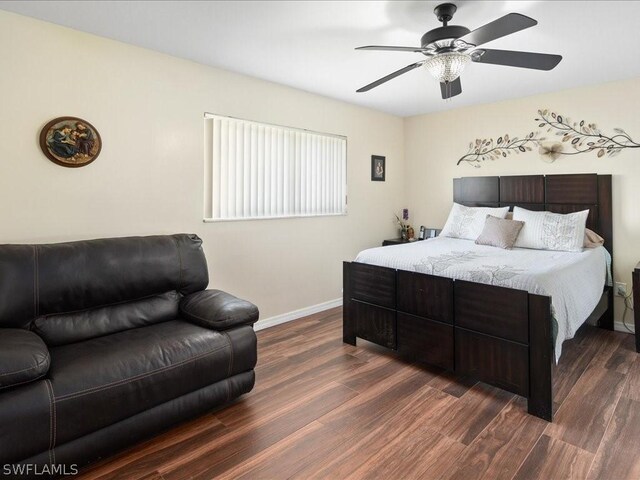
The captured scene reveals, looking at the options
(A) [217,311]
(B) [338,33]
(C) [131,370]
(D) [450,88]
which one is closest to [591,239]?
(D) [450,88]

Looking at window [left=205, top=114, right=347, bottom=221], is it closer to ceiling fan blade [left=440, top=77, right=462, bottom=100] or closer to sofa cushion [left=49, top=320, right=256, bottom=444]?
sofa cushion [left=49, top=320, right=256, bottom=444]

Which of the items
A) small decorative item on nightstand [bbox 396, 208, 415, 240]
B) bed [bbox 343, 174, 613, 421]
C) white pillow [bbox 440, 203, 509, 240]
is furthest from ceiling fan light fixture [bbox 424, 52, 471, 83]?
small decorative item on nightstand [bbox 396, 208, 415, 240]

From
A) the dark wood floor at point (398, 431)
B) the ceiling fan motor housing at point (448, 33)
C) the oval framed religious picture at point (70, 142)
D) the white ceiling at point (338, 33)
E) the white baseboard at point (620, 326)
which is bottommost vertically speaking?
the dark wood floor at point (398, 431)

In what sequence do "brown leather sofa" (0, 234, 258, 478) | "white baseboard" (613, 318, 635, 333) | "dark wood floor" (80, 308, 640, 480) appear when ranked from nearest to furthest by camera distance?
"brown leather sofa" (0, 234, 258, 478) < "dark wood floor" (80, 308, 640, 480) < "white baseboard" (613, 318, 635, 333)

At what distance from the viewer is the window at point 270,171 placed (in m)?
3.27

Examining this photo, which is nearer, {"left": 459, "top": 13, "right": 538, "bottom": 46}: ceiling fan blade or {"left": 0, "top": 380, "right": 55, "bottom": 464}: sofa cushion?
{"left": 0, "top": 380, "right": 55, "bottom": 464}: sofa cushion

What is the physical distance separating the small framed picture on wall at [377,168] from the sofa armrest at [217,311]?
2905 millimetres

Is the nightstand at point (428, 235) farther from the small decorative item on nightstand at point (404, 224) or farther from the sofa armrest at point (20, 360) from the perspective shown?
the sofa armrest at point (20, 360)

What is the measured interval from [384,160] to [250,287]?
101 inches

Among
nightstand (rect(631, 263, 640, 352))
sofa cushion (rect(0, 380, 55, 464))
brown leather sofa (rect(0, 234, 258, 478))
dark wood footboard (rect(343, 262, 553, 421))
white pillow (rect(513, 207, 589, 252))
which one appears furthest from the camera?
white pillow (rect(513, 207, 589, 252))

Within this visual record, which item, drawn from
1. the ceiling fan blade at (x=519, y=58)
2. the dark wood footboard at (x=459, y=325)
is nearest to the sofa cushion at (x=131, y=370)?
the dark wood footboard at (x=459, y=325)

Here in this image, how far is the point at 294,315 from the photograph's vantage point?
3920 millimetres

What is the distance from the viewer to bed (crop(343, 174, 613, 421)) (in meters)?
2.16

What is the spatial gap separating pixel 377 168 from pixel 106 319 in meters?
3.58
